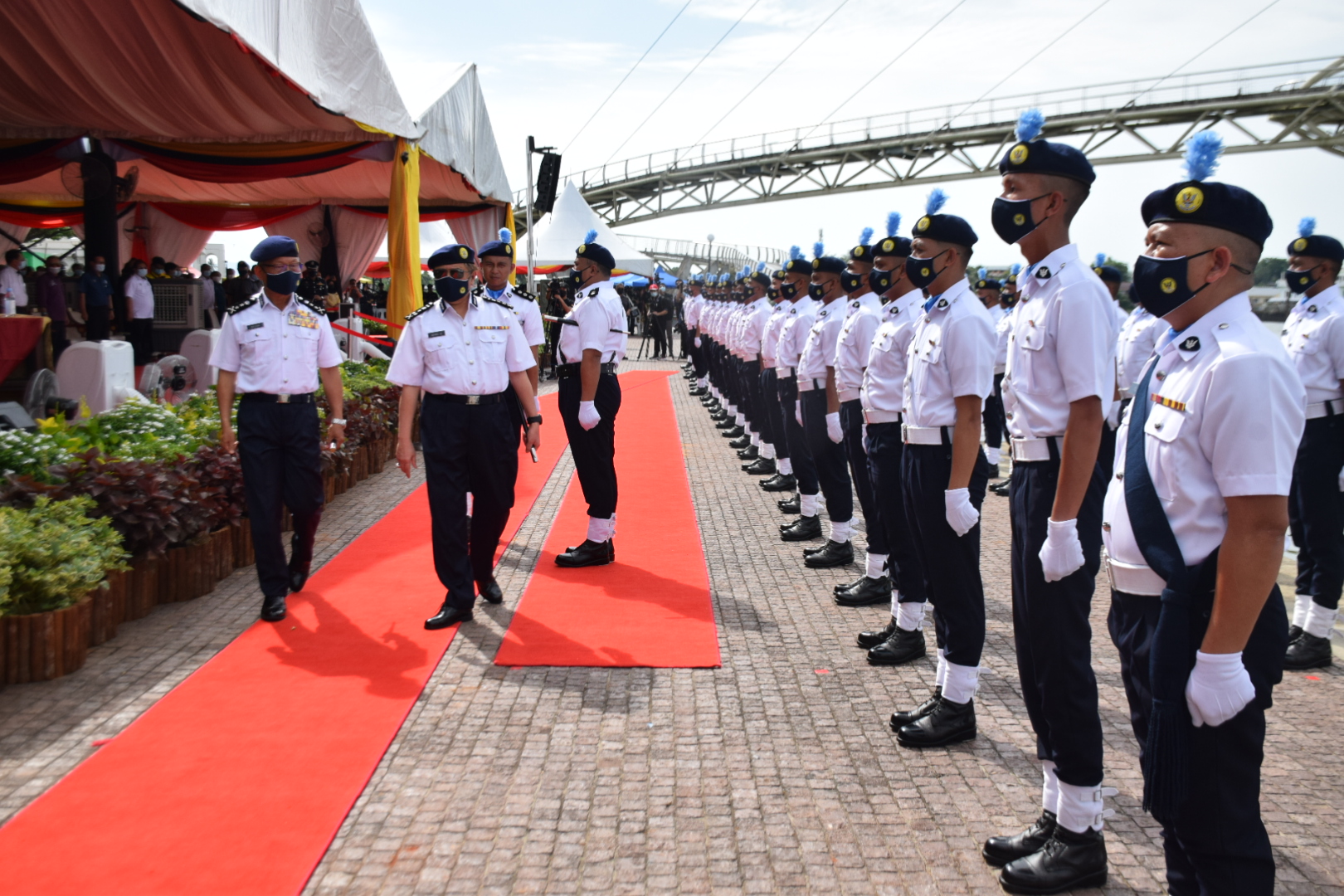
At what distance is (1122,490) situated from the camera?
7.74 ft

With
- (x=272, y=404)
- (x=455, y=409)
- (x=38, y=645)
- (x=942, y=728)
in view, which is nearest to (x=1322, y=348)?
(x=942, y=728)

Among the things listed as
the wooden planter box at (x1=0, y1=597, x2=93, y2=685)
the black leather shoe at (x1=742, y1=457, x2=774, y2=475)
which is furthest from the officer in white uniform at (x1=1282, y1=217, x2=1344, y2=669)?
the black leather shoe at (x1=742, y1=457, x2=774, y2=475)

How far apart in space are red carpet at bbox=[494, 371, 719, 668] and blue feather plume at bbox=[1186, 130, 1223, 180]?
3.21 metres

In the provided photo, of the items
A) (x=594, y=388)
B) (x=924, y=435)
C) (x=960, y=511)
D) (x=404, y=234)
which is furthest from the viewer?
(x=404, y=234)

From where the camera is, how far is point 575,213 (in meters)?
24.2

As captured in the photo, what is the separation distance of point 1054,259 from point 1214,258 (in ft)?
2.71

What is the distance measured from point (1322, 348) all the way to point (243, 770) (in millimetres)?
5759

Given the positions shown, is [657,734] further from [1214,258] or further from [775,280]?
[775,280]

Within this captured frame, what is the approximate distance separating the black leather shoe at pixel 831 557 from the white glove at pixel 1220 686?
465cm

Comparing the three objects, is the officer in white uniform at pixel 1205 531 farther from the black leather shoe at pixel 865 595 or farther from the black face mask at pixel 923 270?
the black leather shoe at pixel 865 595

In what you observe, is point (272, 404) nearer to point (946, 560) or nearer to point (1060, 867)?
point (946, 560)

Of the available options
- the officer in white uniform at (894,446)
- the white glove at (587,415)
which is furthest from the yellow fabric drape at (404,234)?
the officer in white uniform at (894,446)

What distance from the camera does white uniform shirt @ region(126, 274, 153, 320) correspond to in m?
12.3

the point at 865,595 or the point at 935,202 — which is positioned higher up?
the point at 935,202
